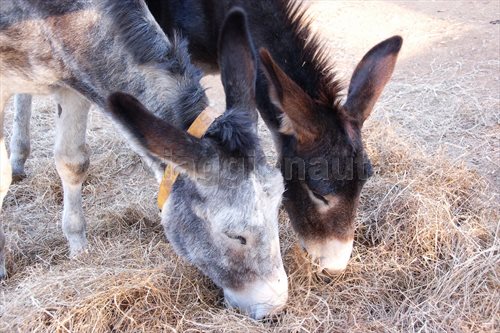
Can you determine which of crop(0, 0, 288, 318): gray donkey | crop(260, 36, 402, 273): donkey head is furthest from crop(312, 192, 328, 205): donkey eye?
crop(0, 0, 288, 318): gray donkey

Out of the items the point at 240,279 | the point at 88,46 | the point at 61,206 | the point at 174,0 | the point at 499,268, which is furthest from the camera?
the point at 61,206

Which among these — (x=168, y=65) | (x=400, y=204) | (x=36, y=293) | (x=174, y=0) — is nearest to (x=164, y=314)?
(x=36, y=293)

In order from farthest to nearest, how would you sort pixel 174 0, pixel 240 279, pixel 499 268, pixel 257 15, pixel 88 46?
1. pixel 174 0
2. pixel 257 15
3. pixel 499 268
4. pixel 88 46
5. pixel 240 279

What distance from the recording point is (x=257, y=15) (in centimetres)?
401

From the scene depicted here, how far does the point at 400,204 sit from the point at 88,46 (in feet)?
7.91

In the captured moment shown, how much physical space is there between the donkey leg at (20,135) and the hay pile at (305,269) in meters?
0.43

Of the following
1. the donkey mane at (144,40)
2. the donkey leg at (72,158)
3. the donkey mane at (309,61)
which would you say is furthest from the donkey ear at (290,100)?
the donkey leg at (72,158)

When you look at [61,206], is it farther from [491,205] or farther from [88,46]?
[491,205]

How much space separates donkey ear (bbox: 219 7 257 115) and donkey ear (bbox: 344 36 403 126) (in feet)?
2.71

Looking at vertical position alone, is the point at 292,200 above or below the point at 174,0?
below

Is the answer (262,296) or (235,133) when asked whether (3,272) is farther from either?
(235,133)

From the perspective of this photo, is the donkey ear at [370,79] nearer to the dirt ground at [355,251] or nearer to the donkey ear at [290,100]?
the donkey ear at [290,100]

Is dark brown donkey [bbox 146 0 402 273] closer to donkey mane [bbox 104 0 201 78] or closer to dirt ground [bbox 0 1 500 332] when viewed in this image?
dirt ground [bbox 0 1 500 332]

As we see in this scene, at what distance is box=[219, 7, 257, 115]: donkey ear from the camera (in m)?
2.91
